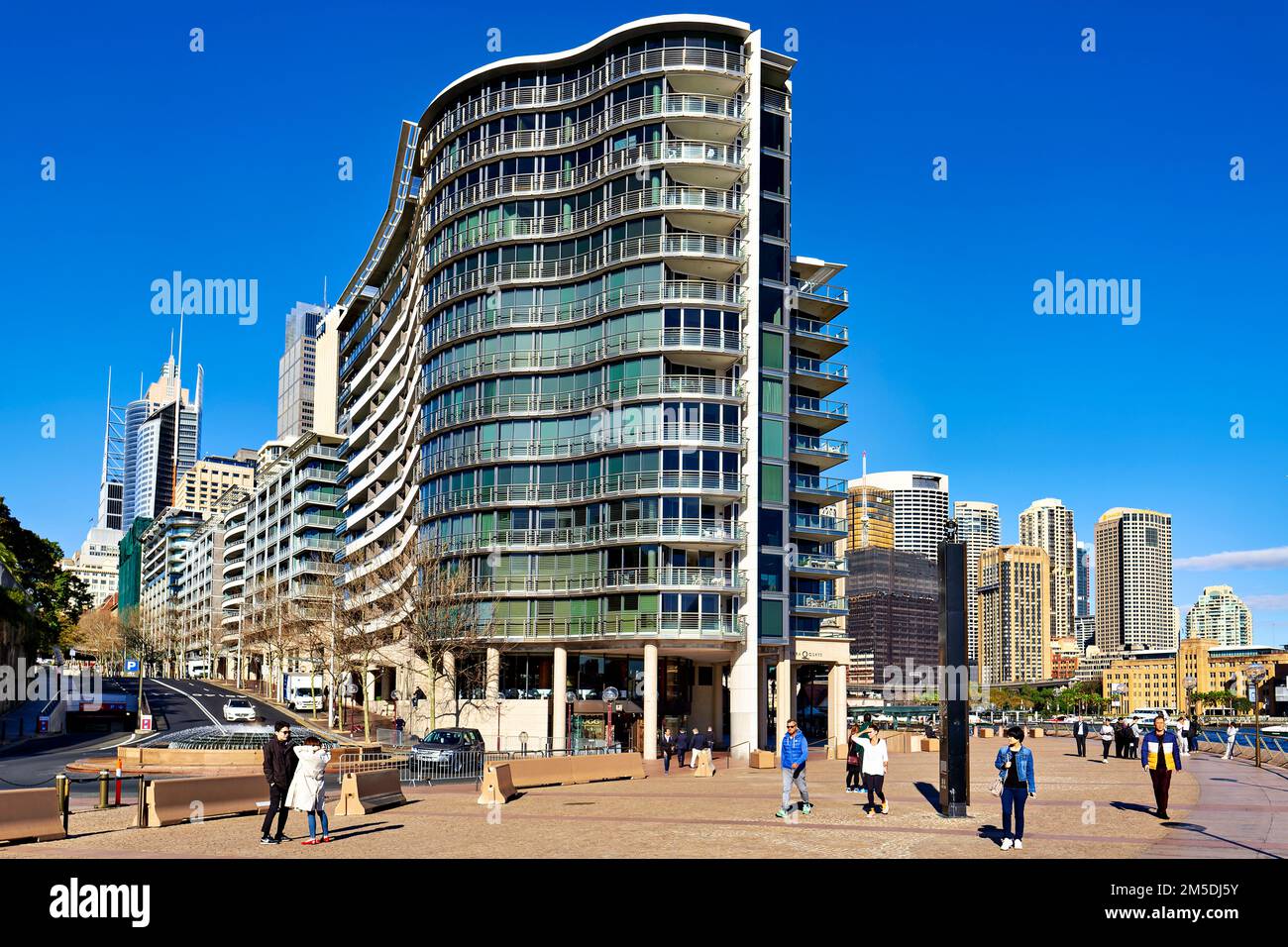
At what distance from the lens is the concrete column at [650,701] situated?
61.5 m

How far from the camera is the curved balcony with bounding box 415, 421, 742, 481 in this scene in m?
63.4

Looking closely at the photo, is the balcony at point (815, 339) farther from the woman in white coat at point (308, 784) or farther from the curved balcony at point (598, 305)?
the woman in white coat at point (308, 784)

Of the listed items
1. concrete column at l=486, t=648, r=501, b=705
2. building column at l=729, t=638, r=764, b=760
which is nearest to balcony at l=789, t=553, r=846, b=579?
building column at l=729, t=638, r=764, b=760

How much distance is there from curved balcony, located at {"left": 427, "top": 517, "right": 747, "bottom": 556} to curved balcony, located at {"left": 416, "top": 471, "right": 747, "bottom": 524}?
143 centimetres

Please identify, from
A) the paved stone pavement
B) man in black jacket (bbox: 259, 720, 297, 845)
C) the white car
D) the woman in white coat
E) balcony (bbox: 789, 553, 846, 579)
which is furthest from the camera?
balcony (bbox: 789, 553, 846, 579)

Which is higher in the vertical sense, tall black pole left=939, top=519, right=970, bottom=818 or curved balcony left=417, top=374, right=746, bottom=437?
curved balcony left=417, top=374, right=746, bottom=437

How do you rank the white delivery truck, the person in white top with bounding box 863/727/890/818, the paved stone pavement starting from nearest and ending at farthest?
1. the paved stone pavement
2. the person in white top with bounding box 863/727/890/818
3. the white delivery truck

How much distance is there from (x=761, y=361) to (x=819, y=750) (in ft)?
70.1

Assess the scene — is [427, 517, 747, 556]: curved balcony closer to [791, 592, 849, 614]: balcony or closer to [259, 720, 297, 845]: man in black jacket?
[791, 592, 849, 614]: balcony

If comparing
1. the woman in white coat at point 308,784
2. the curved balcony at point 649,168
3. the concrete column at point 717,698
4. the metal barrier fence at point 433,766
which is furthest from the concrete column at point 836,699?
the woman in white coat at point 308,784

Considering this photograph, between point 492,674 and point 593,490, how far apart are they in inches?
453

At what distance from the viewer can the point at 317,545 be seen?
11719 centimetres

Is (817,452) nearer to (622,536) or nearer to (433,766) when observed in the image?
(622,536)

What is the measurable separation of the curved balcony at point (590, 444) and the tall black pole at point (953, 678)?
38416 millimetres
